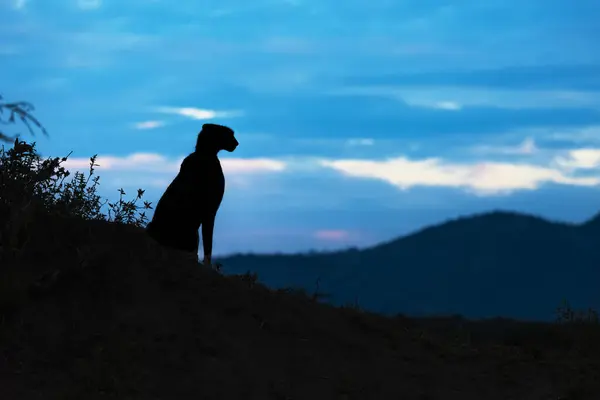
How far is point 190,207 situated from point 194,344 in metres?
2.16

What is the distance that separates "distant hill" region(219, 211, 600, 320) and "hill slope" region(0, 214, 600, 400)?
4598 centimetres

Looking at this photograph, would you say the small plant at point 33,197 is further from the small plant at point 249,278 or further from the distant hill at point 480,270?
the distant hill at point 480,270

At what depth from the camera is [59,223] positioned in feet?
28.6

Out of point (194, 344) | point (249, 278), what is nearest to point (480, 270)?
point (249, 278)

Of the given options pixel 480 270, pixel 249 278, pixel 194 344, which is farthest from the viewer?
pixel 480 270

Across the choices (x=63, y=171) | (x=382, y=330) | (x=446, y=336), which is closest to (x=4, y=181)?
(x=63, y=171)

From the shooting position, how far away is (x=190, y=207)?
361 inches

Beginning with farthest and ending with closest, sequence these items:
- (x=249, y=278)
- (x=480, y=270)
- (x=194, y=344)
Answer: (x=480, y=270) < (x=249, y=278) < (x=194, y=344)

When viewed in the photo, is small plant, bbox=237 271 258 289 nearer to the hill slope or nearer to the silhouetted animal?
the hill slope

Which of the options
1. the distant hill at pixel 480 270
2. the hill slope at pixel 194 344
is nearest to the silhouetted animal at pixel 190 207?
the hill slope at pixel 194 344

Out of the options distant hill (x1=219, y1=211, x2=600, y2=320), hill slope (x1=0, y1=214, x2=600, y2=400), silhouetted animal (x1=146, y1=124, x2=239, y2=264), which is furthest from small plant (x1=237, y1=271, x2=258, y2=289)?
distant hill (x1=219, y1=211, x2=600, y2=320)

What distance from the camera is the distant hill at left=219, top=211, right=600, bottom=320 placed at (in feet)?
185

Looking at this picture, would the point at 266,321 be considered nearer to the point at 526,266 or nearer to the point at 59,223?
the point at 59,223

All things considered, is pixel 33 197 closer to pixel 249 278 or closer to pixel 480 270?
pixel 249 278
